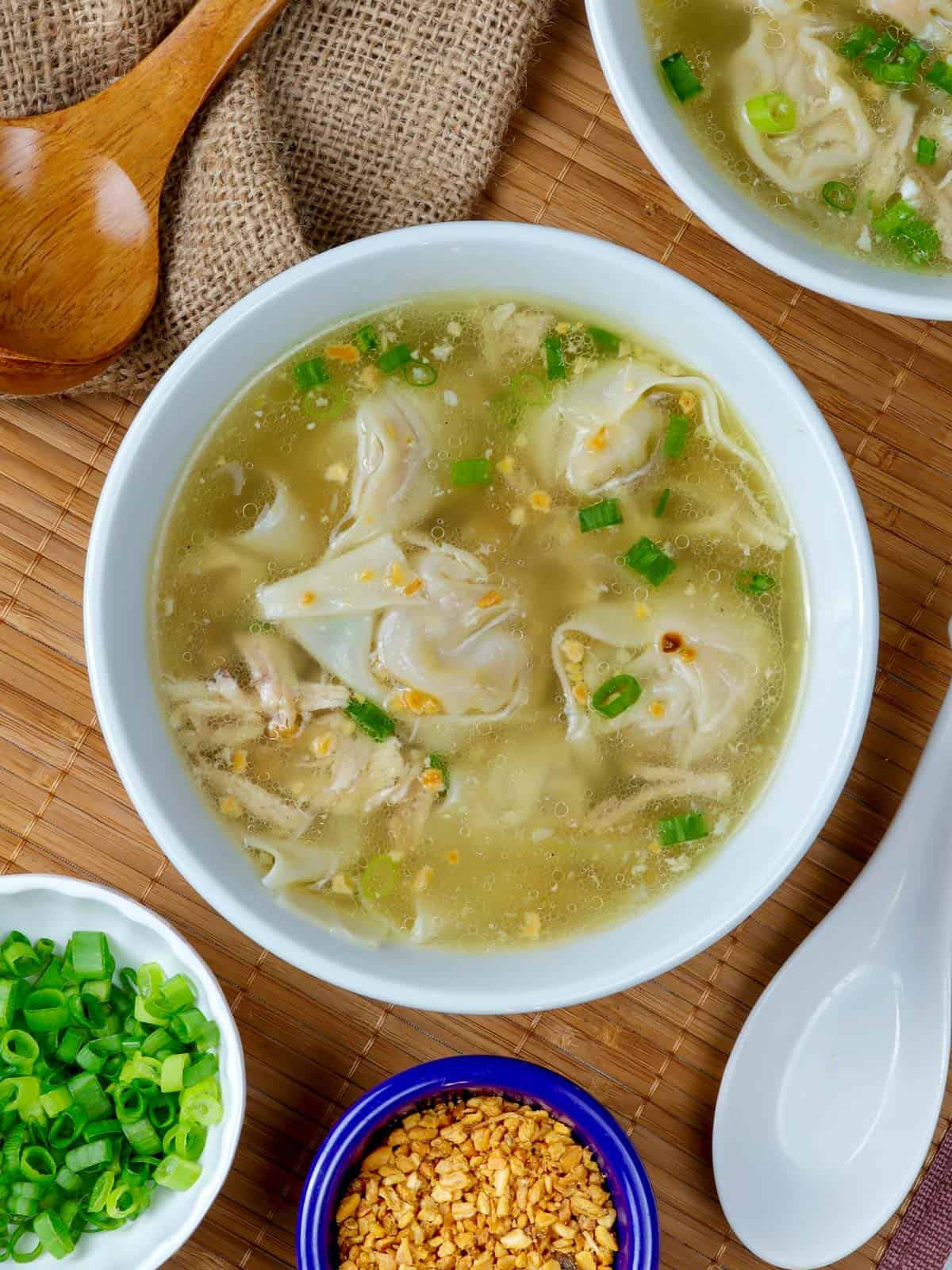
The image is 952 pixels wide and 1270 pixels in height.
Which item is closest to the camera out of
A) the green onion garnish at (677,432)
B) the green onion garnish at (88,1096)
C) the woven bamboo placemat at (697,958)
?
the green onion garnish at (677,432)

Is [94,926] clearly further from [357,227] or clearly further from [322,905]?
[357,227]

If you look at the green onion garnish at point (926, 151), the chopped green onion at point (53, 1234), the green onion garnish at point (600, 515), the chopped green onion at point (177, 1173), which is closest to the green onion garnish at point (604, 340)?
the green onion garnish at point (600, 515)

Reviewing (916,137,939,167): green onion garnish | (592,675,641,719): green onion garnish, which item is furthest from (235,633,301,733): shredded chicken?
(916,137,939,167): green onion garnish

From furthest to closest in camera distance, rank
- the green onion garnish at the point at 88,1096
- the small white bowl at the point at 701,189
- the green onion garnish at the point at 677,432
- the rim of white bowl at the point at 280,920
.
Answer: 1. the green onion garnish at the point at 88,1096
2. the green onion garnish at the point at 677,432
3. the small white bowl at the point at 701,189
4. the rim of white bowl at the point at 280,920

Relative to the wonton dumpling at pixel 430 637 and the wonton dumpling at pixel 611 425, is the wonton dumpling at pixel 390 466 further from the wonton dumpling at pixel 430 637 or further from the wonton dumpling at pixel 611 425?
the wonton dumpling at pixel 611 425

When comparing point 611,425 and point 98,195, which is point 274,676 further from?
point 98,195

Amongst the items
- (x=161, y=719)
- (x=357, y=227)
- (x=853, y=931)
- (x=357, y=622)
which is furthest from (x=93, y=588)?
(x=853, y=931)

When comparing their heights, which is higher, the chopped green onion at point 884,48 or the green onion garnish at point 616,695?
the chopped green onion at point 884,48

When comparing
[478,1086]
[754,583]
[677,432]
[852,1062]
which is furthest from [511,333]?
[852,1062]
